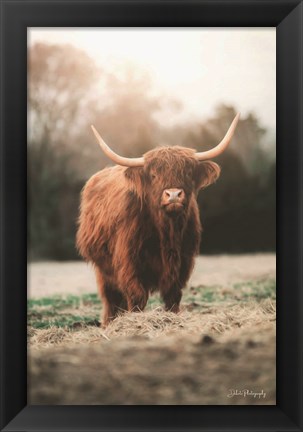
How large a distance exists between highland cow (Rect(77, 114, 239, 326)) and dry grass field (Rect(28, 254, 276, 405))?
7 centimetres

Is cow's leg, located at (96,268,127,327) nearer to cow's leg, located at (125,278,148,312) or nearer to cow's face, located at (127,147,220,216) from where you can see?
cow's leg, located at (125,278,148,312)

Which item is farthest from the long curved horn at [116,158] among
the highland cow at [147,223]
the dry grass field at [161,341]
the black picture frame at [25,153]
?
the dry grass field at [161,341]

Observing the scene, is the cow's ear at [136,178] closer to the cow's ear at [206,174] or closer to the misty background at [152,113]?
the misty background at [152,113]

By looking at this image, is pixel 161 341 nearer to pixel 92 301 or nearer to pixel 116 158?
pixel 92 301

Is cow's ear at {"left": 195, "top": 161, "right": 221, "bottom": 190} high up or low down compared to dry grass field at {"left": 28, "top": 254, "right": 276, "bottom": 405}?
up

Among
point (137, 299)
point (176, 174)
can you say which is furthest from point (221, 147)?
point (137, 299)

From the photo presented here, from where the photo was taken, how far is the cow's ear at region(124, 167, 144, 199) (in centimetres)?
222

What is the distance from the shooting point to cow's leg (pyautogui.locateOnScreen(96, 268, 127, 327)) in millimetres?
2201

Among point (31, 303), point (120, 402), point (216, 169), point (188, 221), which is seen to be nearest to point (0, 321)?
point (31, 303)

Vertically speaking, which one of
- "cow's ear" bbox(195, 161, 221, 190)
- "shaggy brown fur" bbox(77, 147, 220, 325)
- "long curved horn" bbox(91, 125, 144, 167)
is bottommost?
"shaggy brown fur" bbox(77, 147, 220, 325)

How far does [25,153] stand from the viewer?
2213mm

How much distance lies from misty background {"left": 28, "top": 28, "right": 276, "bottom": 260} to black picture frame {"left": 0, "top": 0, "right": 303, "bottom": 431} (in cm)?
5

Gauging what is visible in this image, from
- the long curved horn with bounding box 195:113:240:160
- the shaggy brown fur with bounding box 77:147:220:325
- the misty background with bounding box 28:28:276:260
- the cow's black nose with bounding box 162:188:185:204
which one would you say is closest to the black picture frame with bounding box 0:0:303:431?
the misty background with bounding box 28:28:276:260

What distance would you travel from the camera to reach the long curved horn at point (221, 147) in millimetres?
2201
